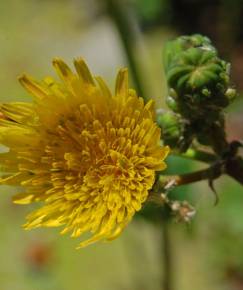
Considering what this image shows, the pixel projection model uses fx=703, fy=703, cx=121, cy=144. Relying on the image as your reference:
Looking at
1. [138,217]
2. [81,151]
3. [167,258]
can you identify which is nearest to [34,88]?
[81,151]

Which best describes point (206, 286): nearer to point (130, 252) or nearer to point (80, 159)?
point (130, 252)

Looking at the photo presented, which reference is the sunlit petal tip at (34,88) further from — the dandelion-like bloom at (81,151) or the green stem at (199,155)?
the green stem at (199,155)

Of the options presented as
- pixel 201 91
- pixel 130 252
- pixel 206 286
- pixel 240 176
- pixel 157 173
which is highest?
pixel 201 91

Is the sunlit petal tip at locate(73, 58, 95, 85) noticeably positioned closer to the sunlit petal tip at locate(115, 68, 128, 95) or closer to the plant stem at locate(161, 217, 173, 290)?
the sunlit petal tip at locate(115, 68, 128, 95)

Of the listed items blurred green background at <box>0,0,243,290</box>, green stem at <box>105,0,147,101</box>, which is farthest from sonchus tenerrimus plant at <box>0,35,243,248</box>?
green stem at <box>105,0,147,101</box>

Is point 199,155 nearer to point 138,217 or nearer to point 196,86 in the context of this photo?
point 196,86

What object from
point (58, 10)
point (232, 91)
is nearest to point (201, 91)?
point (232, 91)
